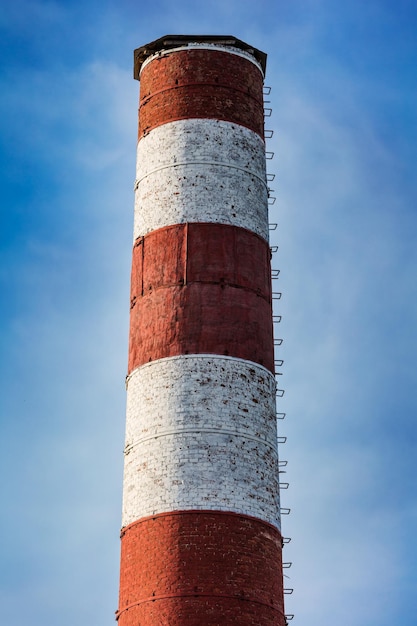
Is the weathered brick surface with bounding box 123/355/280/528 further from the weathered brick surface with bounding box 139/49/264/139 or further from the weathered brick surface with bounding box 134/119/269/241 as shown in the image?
the weathered brick surface with bounding box 139/49/264/139

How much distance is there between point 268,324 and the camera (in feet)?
98.6

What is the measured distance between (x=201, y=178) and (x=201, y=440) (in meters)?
7.22

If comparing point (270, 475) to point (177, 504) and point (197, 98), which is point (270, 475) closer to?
point (177, 504)

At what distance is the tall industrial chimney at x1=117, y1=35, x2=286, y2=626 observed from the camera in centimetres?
2638

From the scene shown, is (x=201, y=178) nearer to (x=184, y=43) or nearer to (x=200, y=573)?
(x=184, y=43)

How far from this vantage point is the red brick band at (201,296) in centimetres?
2881

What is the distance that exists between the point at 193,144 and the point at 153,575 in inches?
447

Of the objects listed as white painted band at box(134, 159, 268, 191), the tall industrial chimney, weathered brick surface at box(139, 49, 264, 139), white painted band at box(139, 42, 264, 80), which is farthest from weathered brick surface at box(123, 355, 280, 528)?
white painted band at box(139, 42, 264, 80)

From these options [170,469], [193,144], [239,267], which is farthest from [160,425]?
[193,144]

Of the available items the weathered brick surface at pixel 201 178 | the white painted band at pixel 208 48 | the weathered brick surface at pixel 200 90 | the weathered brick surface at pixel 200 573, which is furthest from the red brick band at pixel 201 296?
the white painted band at pixel 208 48

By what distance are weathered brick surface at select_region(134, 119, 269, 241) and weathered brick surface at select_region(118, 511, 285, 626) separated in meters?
8.06

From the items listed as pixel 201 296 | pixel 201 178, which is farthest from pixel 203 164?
pixel 201 296

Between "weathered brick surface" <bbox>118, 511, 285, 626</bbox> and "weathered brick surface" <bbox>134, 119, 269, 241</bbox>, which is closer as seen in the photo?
"weathered brick surface" <bbox>118, 511, 285, 626</bbox>

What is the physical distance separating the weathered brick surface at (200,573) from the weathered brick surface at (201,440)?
44 cm
